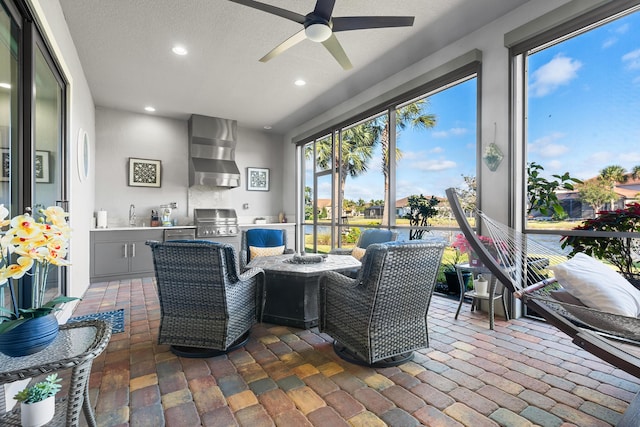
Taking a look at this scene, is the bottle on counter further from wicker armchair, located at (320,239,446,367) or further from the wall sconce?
the wall sconce

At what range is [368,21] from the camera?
2.32 metres

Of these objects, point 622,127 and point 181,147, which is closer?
point 622,127

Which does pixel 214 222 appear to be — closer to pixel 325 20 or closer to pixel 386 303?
pixel 325 20

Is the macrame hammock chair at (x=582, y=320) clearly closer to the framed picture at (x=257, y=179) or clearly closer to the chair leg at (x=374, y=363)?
the chair leg at (x=374, y=363)

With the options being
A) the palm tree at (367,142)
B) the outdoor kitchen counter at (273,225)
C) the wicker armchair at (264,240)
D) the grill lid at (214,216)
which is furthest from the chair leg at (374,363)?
the outdoor kitchen counter at (273,225)

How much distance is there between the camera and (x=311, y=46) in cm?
351

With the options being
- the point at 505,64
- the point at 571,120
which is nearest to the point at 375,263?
the point at 571,120

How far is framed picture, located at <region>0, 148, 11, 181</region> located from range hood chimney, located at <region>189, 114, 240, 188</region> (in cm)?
398

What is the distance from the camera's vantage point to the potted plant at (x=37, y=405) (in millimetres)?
1277

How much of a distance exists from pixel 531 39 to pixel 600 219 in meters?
1.66

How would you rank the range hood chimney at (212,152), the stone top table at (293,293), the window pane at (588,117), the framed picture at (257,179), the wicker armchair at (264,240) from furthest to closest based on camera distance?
the framed picture at (257,179)
the range hood chimney at (212,152)
the wicker armchair at (264,240)
the stone top table at (293,293)
the window pane at (588,117)

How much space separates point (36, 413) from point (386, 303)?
1.76m

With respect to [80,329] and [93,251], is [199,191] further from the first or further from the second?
[80,329]

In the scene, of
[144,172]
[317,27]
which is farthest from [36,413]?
[144,172]
